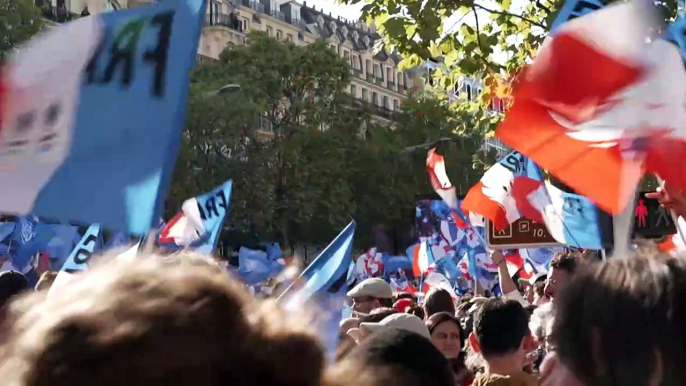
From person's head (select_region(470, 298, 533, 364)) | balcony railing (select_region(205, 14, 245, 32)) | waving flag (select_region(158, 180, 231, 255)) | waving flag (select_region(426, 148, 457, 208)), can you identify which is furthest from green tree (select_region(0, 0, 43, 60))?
balcony railing (select_region(205, 14, 245, 32))

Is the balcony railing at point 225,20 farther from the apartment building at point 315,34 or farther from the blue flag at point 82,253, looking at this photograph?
the blue flag at point 82,253

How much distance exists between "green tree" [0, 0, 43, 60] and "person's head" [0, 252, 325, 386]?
29561 millimetres

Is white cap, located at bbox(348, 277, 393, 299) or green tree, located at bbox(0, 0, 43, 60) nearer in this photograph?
white cap, located at bbox(348, 277, 393, 299)

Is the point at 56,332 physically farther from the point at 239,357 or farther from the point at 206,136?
the point at 206,136

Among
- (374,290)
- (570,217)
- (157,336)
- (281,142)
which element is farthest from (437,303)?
(281,142)

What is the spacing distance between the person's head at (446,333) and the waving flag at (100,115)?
2.61 metres

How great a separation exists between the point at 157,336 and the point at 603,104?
2.65 meters

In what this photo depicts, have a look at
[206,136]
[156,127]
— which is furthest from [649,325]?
[206,136]

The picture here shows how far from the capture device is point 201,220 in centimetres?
756

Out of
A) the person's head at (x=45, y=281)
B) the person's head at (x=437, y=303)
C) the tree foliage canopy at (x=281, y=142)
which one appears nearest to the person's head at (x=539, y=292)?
the person's head at (x=437, y=303)

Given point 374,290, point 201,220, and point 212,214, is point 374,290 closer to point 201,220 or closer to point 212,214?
point 212,214

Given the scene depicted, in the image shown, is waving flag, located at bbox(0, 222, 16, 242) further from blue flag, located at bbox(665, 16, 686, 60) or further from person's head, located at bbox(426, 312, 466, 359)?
blue flag, located at bbox(665, 16, 686, 60)

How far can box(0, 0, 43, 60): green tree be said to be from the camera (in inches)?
1151

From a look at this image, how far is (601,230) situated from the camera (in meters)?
5.91
